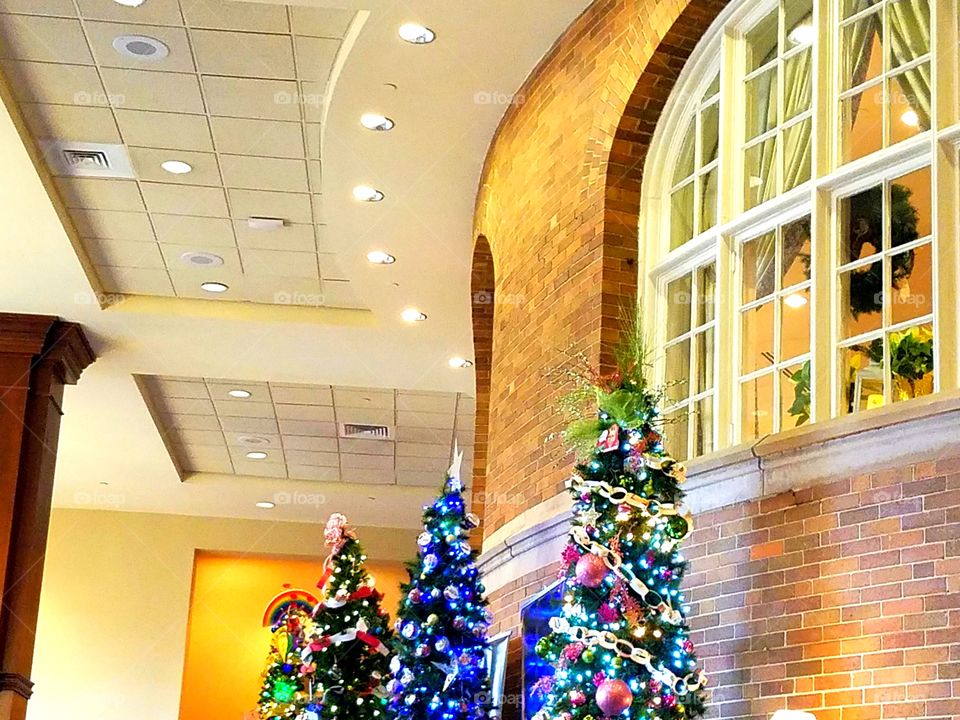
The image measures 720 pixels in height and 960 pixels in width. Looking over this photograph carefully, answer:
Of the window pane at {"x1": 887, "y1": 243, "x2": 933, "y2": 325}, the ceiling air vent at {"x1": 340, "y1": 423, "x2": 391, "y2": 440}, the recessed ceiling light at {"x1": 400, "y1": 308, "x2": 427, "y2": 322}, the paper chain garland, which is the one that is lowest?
the paper chain garland

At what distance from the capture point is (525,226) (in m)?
8.18

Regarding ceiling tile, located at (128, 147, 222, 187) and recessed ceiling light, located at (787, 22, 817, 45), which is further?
ceiling tile, located at (128, 147, 222, 187)

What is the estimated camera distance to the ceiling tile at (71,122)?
29.7 feet

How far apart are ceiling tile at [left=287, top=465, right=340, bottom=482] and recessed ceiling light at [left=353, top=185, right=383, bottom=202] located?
7.78m

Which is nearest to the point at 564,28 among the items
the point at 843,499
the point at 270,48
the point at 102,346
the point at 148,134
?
the point at 270,48

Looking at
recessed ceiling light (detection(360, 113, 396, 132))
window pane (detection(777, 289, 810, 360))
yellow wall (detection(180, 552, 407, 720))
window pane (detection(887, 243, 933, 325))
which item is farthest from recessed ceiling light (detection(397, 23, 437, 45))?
yellow wall (detection(180, 552, 407, 720))

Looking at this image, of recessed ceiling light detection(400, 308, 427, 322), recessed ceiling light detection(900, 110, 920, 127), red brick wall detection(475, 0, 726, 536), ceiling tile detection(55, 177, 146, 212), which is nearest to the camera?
recessed ceiling light detection(900, 110, 920, 127)

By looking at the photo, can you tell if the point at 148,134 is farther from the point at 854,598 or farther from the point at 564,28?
the point at 854,598

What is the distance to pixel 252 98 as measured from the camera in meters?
8.82

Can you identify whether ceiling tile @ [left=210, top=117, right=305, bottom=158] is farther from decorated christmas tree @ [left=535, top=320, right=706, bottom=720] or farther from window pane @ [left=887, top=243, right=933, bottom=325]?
window pane @ [left=887, top=243, right=933, bottom=325]

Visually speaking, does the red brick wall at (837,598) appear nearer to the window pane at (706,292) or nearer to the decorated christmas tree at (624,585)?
the decorated christmas tree at (624,585)

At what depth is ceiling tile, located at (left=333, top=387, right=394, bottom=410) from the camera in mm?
14102

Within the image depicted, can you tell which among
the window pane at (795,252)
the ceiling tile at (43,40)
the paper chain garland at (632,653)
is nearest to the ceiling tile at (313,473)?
the ceiling tile at (43,40)

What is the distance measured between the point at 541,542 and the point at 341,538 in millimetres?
2935
